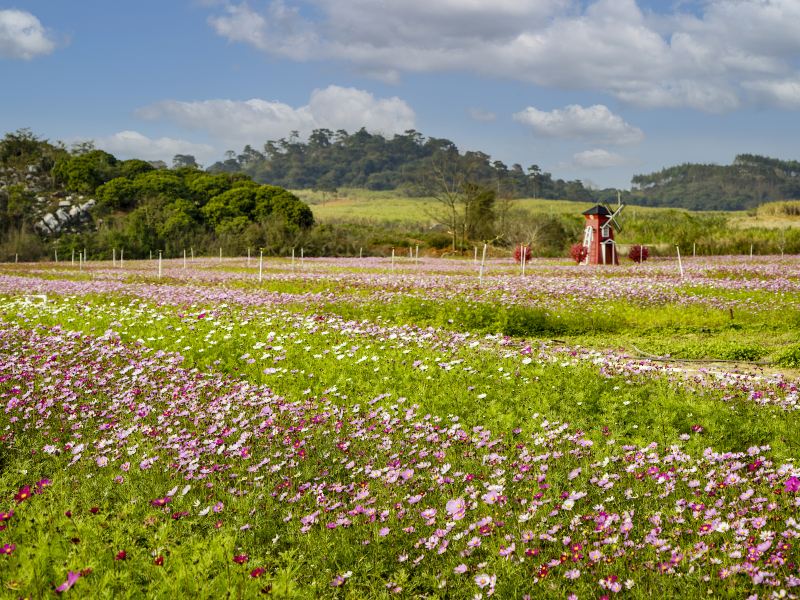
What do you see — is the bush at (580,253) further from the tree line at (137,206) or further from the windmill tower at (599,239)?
the tree line at (137,206)

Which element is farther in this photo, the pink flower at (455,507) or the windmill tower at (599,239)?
the windmill tower at (599,239)

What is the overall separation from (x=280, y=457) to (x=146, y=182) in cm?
6738

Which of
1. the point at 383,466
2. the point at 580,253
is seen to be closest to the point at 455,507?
the point at 383,466

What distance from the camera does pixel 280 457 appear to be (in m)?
6.77

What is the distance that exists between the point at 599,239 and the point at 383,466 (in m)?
38.1

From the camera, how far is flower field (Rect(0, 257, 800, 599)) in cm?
448

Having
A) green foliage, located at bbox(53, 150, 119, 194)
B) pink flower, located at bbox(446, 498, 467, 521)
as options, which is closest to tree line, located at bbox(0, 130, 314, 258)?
green foliage, located at bbox(53, 150, 119, 194)

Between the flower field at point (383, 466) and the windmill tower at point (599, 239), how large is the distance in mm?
29996

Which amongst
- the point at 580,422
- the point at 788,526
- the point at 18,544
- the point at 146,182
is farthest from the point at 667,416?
the point at 146,182

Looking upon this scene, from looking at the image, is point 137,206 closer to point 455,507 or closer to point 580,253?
point 580,253

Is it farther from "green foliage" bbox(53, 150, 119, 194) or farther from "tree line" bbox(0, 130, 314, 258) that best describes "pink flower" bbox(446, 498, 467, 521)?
"green foliage" bbox(53, 150, 119, 194)

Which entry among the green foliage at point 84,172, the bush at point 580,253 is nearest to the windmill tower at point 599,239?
the bush at point 580,253

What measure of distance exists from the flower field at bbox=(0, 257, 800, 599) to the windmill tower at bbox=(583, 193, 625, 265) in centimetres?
3000

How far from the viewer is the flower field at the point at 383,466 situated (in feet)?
14.7
